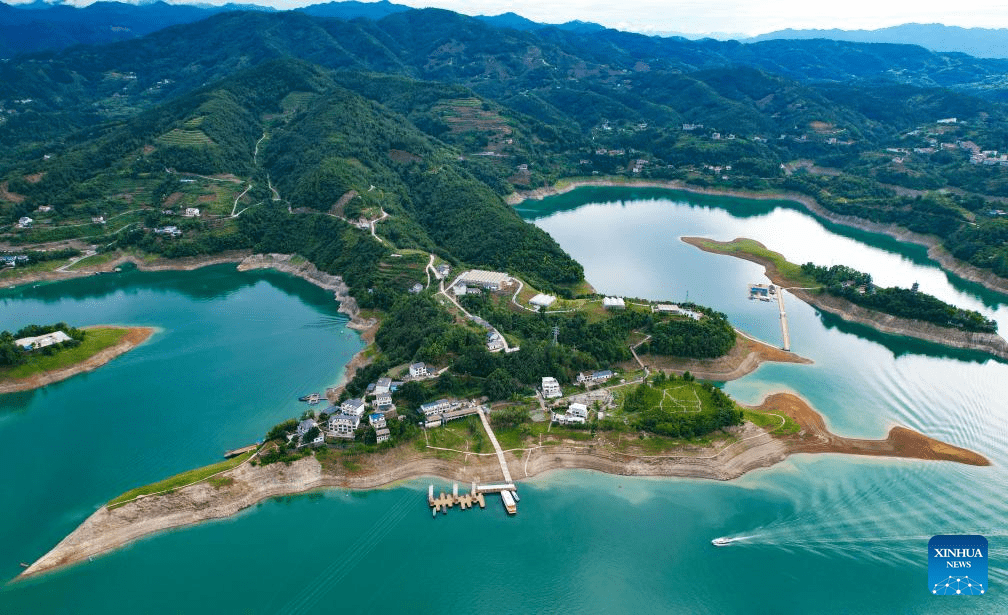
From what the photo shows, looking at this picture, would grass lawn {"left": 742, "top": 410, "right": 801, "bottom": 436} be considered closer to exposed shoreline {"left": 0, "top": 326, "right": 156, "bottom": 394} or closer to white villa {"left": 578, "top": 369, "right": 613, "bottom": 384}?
white villa {"left": 578, "top": 369, "right": 613, "bottom": 384}

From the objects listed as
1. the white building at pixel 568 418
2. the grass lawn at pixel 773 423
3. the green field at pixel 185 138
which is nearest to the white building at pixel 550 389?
the white building at pixel 568 418

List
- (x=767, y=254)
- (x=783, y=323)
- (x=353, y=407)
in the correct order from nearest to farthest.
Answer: (x=353, y=407), (x=783, y=323), (x=767, y=254)

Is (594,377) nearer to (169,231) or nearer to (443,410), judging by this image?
(443,410)

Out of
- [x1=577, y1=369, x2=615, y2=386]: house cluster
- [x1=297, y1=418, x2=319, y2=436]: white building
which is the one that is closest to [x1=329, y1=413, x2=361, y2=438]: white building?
[x1=297, y1=418, x2=319, y2=436]: white building

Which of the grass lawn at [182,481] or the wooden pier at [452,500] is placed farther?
the wooden pier at [452,500]

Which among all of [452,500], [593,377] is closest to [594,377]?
[593,377]

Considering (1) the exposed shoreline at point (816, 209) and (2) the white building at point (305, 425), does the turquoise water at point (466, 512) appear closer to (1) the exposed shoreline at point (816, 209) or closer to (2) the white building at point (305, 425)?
(2) the white building at point (305, 425)
